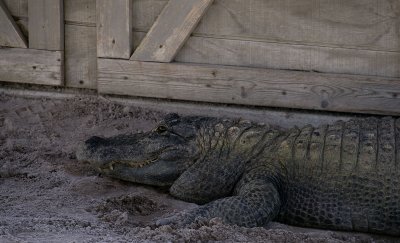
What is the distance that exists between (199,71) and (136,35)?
0.66 m

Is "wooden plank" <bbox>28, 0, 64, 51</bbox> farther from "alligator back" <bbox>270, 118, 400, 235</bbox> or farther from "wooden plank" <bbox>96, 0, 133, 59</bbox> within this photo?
"alligator back" <bbox>270, 118, 400, 235</bbox>

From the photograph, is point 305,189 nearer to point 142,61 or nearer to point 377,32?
point 377,32

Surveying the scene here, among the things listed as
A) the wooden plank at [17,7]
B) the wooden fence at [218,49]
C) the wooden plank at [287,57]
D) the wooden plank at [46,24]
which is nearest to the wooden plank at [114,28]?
the wooden fence at [218,49]

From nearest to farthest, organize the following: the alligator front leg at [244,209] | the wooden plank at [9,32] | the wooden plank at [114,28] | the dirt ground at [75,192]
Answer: the dirt ground at [75,192], the alligator front leg at [244,209], the wooden plank at [114,28], the wooden plank at [9,32]

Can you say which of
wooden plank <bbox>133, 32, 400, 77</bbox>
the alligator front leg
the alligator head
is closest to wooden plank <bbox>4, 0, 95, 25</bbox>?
wooden plank <bbox>133, 32, 400, 77</bbox>

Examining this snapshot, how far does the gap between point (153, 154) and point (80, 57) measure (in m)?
1.70

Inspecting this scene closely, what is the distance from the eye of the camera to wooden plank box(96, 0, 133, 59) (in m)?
7.19

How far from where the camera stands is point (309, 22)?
6.81m

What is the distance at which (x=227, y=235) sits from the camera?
5.00m

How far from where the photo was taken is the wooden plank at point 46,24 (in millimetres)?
7465

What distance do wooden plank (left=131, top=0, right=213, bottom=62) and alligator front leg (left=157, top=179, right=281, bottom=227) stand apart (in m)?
1.76

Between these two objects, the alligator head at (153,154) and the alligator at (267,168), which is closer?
the alligator at (267,168)

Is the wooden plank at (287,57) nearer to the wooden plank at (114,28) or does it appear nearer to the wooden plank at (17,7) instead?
the wooden plank at (114,28)

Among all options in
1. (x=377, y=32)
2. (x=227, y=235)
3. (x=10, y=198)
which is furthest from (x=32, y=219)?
(x=377, y=32)
